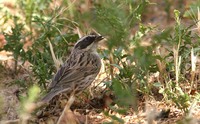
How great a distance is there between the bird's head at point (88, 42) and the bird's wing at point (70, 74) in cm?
29

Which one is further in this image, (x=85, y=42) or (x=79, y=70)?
(x=85, y=42)

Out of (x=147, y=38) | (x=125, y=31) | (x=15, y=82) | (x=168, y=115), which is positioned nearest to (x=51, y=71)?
(x=15, y=82)

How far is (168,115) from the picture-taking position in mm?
4910

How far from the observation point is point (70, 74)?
5750 mm

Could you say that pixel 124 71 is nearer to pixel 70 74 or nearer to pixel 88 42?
pixel 70 74

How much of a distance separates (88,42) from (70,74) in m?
0.50

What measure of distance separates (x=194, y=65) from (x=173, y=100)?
0.51 meters

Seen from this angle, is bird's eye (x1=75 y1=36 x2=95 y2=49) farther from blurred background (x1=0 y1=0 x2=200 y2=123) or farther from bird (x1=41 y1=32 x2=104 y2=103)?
blurred background (x1=0 y1=0 x2=200 y2=123)


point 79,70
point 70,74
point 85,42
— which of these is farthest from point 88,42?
point 70,74

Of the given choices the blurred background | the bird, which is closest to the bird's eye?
the bird

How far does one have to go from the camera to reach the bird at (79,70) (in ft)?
18.0

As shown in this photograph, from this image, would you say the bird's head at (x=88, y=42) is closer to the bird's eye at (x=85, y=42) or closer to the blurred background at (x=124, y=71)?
the bird's eye at (x=85, y=42)

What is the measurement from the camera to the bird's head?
606 centimetres

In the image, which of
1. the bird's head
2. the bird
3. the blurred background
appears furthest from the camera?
the bird's head
